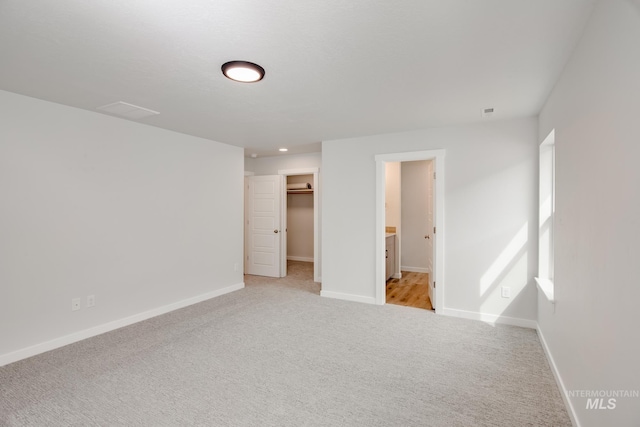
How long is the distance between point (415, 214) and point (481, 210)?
3.06 m

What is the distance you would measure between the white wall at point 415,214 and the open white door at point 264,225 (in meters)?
2.85

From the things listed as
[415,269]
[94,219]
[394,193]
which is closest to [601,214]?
[94,219]

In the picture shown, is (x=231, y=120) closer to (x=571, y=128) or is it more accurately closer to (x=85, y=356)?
(x=85, y=356)

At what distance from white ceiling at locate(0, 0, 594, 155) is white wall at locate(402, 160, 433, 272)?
3413 millimetres

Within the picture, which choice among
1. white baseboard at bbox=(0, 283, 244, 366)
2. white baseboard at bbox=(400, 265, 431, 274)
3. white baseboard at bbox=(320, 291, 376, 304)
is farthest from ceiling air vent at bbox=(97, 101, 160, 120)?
white baseboard at bbox=(400, 265, 431, 274)

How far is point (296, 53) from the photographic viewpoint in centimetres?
209

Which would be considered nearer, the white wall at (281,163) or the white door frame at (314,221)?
the white door frame at (314,221)

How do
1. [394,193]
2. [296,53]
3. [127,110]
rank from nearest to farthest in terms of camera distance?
[296,53]
[127,110]
[394,193]

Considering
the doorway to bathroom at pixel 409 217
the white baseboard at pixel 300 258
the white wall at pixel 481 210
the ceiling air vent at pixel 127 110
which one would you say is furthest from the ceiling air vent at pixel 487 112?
the white baseboard at pixel 300 258

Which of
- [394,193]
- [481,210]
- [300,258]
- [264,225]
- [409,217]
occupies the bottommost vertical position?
[300,258]

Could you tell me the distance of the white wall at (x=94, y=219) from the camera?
285 centimetres

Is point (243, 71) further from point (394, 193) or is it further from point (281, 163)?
point (394, 193)

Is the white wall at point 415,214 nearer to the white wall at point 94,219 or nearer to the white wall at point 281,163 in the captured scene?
the white wall at point 281,163

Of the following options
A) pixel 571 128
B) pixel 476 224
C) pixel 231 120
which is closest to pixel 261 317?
pixel 231 120
